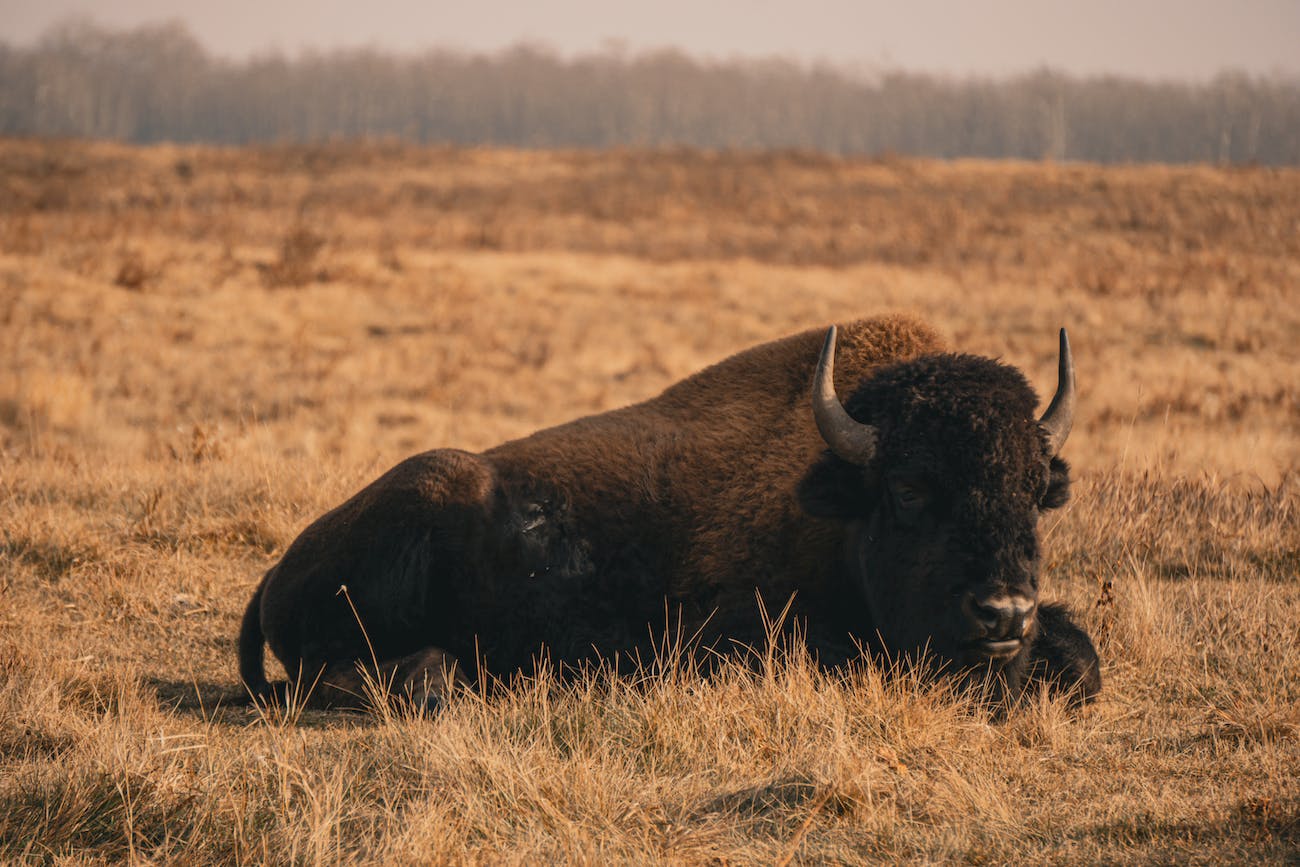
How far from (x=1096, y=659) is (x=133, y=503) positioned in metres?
6.96

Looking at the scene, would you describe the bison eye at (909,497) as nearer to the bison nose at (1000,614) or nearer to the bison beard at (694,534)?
the bison beard at (694,534)

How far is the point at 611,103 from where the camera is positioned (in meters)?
170

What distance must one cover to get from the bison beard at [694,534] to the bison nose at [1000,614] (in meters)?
0.22

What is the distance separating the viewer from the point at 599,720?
473 centimetres

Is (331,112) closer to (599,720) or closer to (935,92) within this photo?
(935,92)

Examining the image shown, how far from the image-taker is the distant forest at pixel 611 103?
141m

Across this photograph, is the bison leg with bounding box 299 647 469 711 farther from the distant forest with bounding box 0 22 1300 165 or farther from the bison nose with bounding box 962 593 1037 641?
the distant forest with bounding box 0 22 1300 165

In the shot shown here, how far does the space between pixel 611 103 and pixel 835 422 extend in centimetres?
17117

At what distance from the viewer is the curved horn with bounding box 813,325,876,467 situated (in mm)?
5258

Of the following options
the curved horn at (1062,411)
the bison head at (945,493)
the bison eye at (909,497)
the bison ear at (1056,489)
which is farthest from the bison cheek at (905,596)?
the curved horn at (1062,411)

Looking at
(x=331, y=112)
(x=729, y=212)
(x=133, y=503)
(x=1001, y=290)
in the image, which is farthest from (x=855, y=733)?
(x=331, y=112)

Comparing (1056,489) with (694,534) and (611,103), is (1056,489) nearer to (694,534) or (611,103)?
(694,534)

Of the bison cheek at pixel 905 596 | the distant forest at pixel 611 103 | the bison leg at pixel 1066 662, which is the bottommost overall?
the bison leg at pixel 1066 662

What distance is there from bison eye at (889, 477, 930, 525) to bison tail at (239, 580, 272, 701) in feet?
10.5
